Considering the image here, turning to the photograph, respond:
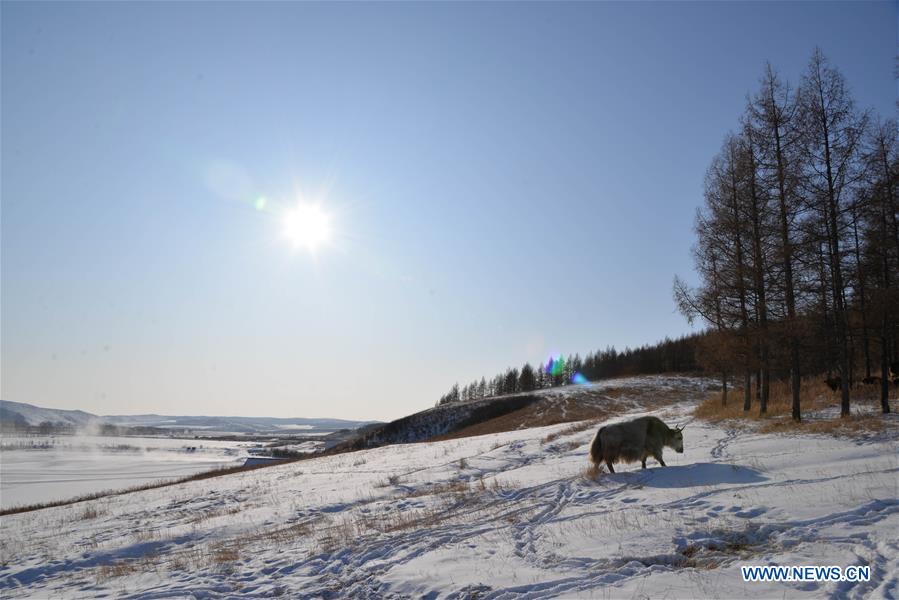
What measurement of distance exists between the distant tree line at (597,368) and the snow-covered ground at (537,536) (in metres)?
81.0

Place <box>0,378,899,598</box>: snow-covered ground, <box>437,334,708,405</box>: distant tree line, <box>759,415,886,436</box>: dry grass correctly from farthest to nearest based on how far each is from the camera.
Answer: <box>437,334,708,405</box>: distant tree line → <box>759,415,886,436</box>: dry grass → <box>0,378,899,598</box>: snow-covered ground

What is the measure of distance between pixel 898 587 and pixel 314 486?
17.9m

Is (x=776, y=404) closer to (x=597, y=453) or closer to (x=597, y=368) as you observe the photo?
(x=597, y=453)

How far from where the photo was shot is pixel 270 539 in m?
10.9

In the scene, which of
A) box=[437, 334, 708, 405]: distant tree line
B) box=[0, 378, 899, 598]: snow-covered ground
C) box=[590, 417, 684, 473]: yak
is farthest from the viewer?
box=[437, 334, 708, 405]: distant tree line

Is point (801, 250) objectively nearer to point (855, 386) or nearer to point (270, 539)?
point (855, 386)

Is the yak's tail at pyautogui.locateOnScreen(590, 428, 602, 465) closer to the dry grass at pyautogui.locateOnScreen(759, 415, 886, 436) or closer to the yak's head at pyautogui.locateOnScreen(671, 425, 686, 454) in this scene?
the yak's head at pyautogui.locateOnScreen(671, 425, 686, 454)

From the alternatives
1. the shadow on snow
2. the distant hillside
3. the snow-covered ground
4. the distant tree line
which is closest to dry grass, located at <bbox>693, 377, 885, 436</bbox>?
the snow-covered ground

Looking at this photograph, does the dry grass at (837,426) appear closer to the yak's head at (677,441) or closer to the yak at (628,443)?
the yak's head at (677,441)

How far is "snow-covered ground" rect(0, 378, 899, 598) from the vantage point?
5.91 meters

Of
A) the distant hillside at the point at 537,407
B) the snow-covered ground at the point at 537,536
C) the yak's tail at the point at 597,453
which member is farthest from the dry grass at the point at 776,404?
the distant hillside at the point at 537,407

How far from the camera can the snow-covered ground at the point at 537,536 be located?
5.91m

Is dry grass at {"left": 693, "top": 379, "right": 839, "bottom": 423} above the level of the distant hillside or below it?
above

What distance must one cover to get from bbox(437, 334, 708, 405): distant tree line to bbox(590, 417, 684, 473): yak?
81670 millimetres
